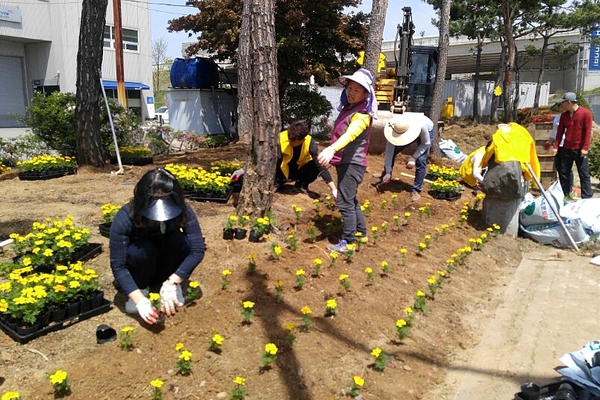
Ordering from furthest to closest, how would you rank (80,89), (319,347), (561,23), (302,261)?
(561,23), (80,89), (302,261), (319,347)

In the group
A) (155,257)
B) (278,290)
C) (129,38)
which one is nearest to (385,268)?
(278,290)

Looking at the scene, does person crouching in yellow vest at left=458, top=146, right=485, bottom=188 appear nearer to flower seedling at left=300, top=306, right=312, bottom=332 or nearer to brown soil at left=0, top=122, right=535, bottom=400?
brown soil at left=0, top=122, right=535, bottom=400

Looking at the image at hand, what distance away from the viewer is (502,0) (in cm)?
1958

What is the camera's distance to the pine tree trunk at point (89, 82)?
7434 millimetres

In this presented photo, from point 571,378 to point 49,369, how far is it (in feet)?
9.10

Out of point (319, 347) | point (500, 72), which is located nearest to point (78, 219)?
point (319, 347)

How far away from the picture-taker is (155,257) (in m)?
3.12

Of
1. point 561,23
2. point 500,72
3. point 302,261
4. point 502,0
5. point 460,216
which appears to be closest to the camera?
point 302,261

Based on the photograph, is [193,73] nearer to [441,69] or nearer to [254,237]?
[441,69]

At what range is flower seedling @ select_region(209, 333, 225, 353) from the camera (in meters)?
2.68

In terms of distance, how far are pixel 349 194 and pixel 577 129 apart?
4.39 metres

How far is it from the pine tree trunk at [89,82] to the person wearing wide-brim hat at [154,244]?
5129 millimetres

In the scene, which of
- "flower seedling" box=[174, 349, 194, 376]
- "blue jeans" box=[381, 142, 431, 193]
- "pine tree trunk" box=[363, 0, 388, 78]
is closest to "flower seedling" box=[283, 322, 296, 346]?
"flower seedling" box=[174, 349, 194, 376]

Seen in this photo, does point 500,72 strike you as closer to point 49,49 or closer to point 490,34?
point 490,34
